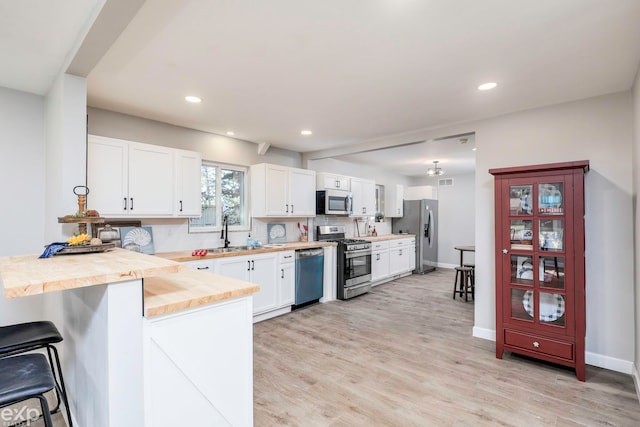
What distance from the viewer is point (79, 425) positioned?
1919mm

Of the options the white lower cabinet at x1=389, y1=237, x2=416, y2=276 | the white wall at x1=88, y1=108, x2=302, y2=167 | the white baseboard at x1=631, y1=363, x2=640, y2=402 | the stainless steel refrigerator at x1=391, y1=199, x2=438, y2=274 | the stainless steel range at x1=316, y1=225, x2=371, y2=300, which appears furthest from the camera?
the stainless steel refrigerator at x1=391, y1=199, x2=438, y2=274

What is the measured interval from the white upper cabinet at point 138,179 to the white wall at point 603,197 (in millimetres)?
3783

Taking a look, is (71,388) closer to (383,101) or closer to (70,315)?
(70,315)

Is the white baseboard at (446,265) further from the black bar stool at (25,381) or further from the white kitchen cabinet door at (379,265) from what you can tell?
the black bar stool at (25,381)

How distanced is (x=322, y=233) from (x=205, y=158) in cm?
236

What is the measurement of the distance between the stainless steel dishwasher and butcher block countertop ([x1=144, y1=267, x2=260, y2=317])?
8.63ft

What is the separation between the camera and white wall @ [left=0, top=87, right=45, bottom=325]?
2811 mm

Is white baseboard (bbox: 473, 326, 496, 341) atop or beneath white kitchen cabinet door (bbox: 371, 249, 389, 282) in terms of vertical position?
beneath

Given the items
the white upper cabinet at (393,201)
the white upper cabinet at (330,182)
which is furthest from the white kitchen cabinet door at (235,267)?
the white upper cabinet at (393,201)

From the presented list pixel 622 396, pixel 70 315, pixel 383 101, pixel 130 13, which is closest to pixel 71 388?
pixel 70 315

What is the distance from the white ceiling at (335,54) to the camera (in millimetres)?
1780

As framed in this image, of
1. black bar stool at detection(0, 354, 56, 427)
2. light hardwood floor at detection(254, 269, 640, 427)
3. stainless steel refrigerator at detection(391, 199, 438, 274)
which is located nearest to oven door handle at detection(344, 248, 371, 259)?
light hardwood floor at detection(254, 269, 640, 427)

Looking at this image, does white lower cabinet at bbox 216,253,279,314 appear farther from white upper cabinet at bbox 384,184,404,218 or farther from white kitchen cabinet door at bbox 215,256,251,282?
white upper cabinet at bbox 384,184,404,218

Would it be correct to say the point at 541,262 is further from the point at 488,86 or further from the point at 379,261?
the point at 379,261
